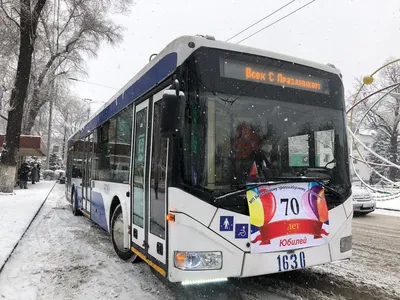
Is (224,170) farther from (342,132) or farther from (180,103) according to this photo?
(342,132)

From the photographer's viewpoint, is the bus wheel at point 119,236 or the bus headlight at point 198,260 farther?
the bus wheel at point 119,236

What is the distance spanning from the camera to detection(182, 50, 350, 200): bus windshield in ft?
12.5

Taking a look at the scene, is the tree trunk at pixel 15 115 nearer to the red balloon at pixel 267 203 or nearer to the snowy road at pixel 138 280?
the snowy road at pixel 138 280

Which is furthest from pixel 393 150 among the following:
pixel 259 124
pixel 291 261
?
pixel 259 124

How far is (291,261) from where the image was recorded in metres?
4.03

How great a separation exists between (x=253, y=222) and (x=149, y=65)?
276 cm

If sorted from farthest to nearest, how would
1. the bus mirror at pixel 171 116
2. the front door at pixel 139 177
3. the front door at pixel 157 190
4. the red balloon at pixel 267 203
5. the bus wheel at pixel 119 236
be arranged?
the bus wheel at pixel 119 236, the front door at pixel 139 177, the front door at pixel 157 190, the red balloon at pixel 267 203, the bus mirror at pixel 171 116

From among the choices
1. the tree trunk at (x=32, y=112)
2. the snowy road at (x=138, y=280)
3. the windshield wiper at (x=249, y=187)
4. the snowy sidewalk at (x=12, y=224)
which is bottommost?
the snowy road at (x=138, y=280)

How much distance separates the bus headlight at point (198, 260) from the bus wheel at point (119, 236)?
209 centimetres

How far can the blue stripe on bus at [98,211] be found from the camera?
23.6ft

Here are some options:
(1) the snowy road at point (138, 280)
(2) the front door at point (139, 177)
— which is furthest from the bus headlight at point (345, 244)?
(2) the front door at point (139, 177)

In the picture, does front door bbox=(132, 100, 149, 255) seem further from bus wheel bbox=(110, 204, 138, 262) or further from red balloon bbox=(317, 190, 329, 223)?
red balloon bbox=(317, 190, 329, 223)

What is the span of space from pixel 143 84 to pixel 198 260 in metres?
2.79

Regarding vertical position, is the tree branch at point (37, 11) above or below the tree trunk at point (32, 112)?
above
